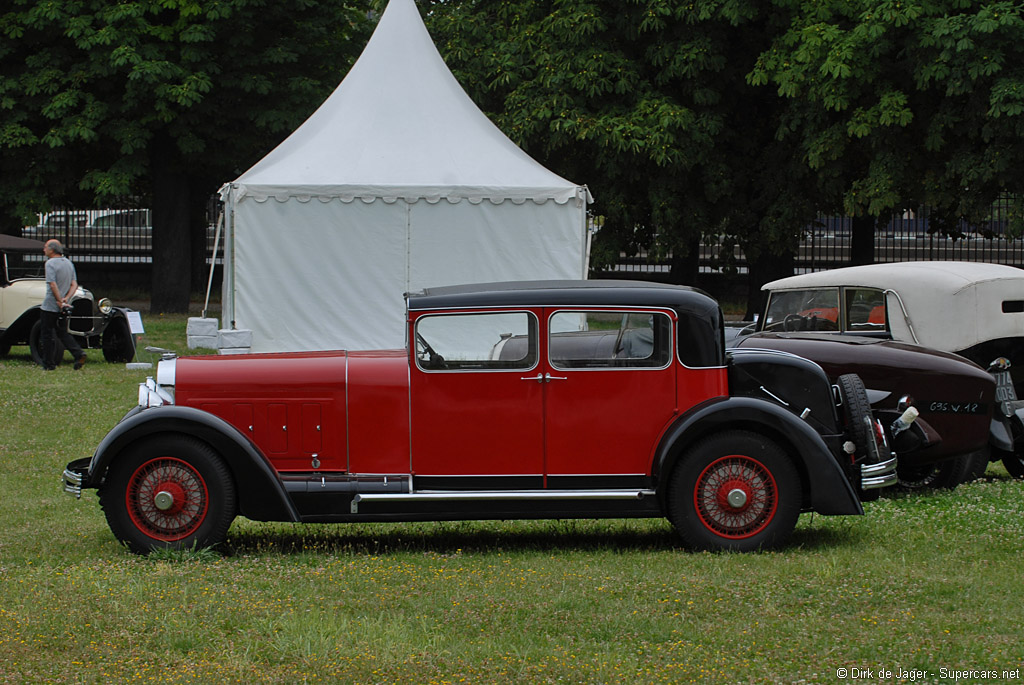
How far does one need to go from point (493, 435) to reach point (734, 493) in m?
1.45

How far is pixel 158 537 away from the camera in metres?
6.85

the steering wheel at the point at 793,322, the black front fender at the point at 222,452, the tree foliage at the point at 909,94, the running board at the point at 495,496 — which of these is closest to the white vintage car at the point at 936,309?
the steering wheel at the point at 793,322

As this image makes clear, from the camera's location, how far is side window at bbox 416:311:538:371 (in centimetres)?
698

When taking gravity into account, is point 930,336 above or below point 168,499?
above

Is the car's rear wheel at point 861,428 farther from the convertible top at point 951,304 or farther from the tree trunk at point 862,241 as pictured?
the tree trunk at point 862,241

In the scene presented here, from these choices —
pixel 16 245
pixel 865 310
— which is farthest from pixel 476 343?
pixel 16 245

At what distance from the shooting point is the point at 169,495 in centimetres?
679

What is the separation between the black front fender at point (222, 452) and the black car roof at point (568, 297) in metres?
1.29

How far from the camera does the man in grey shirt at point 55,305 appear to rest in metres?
16.7

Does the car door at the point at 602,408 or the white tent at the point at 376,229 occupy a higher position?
the white tent at the point at 376,229

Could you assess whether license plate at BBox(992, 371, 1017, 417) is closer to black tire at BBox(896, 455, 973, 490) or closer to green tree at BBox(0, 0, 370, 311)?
black tire at BBox(896, 455, 973, 490)

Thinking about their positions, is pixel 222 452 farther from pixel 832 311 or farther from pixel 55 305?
pixel 55 305

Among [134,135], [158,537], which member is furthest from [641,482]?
[134,135]

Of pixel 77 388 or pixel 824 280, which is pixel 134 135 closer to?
pixel 77 388
